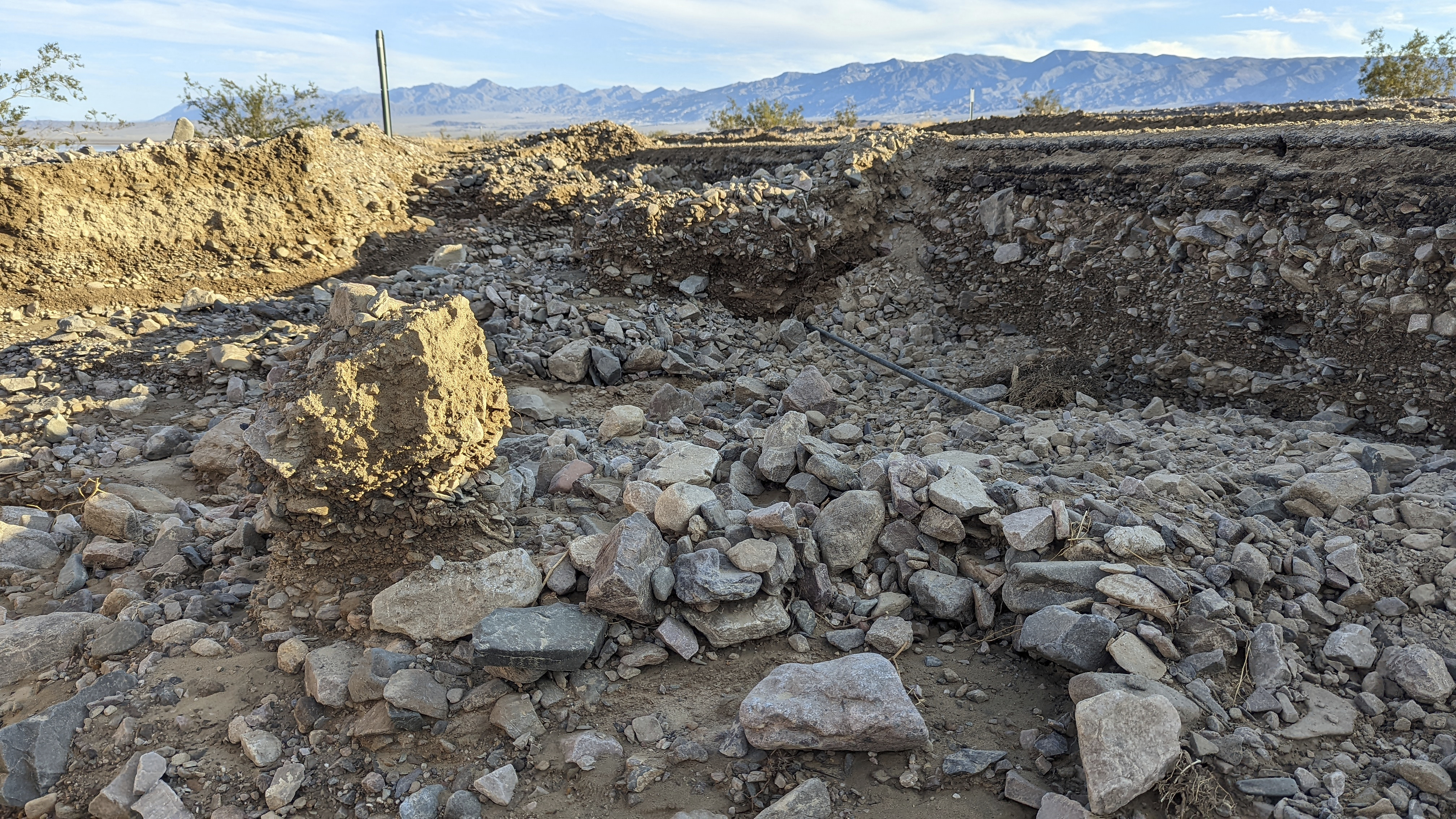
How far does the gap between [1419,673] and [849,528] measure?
199 cm

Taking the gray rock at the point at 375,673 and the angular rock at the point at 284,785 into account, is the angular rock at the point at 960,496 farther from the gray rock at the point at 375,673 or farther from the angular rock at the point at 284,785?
the angular rock at the point at 284,785

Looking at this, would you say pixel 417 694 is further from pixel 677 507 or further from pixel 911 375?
pixel 911 375

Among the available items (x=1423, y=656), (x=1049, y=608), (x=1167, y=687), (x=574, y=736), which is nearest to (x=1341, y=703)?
(x=1423, y=656)

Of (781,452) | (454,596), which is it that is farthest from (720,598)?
(781,452)

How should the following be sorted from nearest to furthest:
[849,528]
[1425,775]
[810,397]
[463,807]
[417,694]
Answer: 1. [1425,775]
2. [463,807]
3. [417,694]
4. [849,528]
5. [810,397]

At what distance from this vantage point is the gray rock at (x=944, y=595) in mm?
2953

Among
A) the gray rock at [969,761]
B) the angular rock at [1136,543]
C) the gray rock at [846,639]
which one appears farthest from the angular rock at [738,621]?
the angular rock at [1136,543]

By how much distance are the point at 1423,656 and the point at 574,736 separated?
2.93 m

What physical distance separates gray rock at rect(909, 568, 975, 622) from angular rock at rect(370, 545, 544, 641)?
62.0 inches

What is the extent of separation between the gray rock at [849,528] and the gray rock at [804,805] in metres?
1.04

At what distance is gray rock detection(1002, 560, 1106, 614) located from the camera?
2.83 metres

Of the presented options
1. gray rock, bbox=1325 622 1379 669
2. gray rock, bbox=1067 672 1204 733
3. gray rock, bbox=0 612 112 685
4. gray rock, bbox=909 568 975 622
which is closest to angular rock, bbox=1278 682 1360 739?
gray rock, bbox=1325 622 1379 669

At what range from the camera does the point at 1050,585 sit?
114 inches

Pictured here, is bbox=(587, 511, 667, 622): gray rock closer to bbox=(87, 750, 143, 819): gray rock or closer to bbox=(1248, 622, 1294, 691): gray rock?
bbox=(87, 750, 143, 819): gray rock
